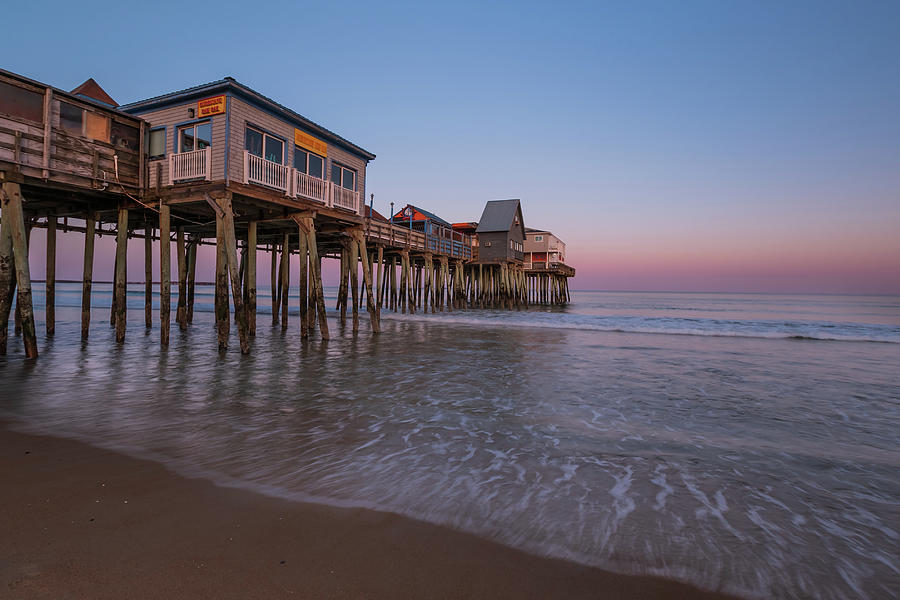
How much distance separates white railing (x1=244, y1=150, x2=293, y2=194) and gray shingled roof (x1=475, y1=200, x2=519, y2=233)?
94.9ft

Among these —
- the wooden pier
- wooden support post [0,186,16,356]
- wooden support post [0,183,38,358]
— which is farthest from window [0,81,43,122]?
wooden support post [0,186,16,356]

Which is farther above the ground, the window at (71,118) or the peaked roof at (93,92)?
the peaked roof at (93,92)

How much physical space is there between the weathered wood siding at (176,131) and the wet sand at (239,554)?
10475 millimetres

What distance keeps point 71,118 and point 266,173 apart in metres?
4.84

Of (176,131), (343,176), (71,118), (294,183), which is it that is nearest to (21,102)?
(71,118)

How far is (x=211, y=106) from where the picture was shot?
40.7 feet

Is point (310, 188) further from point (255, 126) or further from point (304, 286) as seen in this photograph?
point (304, 286)

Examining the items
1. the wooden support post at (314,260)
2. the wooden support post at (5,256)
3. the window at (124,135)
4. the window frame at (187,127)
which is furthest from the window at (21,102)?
the wooden support post at (314,260)

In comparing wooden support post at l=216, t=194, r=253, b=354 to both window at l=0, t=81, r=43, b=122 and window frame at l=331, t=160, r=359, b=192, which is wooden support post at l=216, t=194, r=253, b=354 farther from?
window frame at l=331, t=160, r=359, b=192

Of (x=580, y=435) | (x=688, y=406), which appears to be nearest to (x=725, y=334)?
(x=688, y=406)

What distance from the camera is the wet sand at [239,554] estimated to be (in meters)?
A: 2.38

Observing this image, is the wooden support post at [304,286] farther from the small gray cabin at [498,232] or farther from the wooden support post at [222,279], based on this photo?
the small gray cabin at [498,232]

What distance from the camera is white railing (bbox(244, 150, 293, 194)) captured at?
12.0 m

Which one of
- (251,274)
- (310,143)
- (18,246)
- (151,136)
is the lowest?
(251,274)
